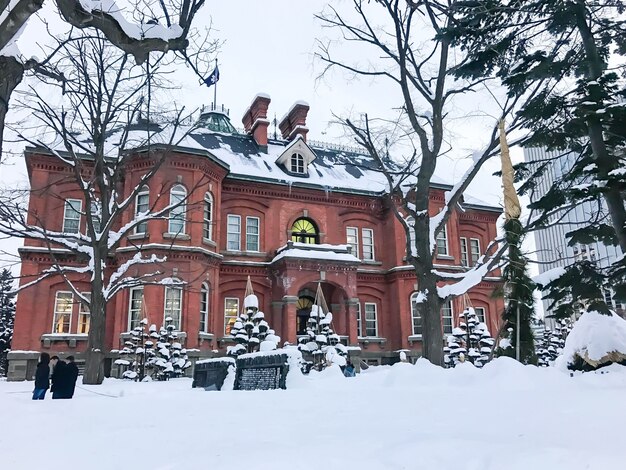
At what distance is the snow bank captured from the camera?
858 cm

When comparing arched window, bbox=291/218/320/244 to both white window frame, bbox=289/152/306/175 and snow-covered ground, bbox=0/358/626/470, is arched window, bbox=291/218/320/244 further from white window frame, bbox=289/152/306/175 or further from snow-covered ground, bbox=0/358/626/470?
snow-covered ground, bbox=0/358/626/470

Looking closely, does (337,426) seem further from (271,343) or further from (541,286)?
(271,343)

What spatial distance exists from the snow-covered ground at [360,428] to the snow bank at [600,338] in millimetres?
297

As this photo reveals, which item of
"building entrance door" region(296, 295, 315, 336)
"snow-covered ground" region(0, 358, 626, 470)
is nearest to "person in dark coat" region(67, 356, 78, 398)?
"snow-covered ground" region(0, 358, 626, 470)

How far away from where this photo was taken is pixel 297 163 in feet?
95.8

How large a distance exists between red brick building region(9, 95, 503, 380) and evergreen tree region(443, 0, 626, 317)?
336 inches

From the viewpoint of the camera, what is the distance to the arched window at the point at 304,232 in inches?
1100

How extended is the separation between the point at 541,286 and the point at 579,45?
6350 millimetres

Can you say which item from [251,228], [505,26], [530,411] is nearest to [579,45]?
[505,26]

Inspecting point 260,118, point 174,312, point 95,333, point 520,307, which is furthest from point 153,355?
point 260,118

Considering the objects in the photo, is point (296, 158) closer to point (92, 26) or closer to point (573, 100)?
point (573, 100)

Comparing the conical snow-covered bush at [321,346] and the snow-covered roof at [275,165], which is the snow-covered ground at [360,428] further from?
the snow-covered roof at [275,165]

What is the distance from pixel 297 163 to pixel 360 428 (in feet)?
80.8

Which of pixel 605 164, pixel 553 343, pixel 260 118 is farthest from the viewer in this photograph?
pixel 260 118
